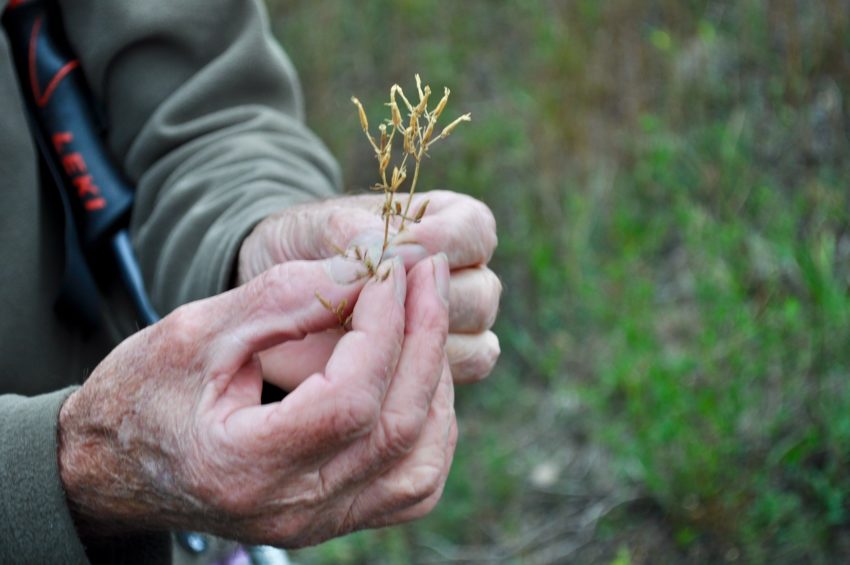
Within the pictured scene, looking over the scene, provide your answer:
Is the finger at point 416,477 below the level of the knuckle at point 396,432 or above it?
below

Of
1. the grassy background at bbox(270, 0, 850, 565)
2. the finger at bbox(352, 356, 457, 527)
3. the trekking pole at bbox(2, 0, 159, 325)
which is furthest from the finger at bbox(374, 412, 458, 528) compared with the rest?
the grassy background at bbox(270, 0, 850, 565)

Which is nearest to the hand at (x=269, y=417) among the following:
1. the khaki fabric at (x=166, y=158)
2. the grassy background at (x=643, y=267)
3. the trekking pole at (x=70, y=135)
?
the khaki fabric at (x=166, y=158)

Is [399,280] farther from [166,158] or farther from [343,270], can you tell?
[166,158]

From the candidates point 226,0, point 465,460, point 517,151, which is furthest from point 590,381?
point 226,0

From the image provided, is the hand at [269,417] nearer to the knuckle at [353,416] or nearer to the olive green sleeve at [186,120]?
the knuckle at [353,416]

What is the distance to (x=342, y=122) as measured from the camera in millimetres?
4293

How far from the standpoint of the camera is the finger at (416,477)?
117cm

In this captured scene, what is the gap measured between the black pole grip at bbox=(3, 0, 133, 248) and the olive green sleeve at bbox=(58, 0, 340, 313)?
0.03m

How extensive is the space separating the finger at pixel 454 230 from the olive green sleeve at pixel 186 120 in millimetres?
332

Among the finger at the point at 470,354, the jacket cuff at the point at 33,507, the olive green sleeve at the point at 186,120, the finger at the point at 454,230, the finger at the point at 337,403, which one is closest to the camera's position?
the finger at the point at 337,403

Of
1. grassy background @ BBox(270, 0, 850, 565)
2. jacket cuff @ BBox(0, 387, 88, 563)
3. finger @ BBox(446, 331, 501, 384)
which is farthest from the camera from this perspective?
grassy background @ BBox(270, 0, 850, 565)

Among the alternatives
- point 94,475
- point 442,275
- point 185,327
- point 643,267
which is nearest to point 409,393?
point 442,275

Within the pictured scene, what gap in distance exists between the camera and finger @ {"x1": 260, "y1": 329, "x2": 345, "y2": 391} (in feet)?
4.08

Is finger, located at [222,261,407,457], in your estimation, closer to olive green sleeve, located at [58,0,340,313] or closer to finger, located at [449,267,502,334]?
finger, located at [449,267,502,334]
